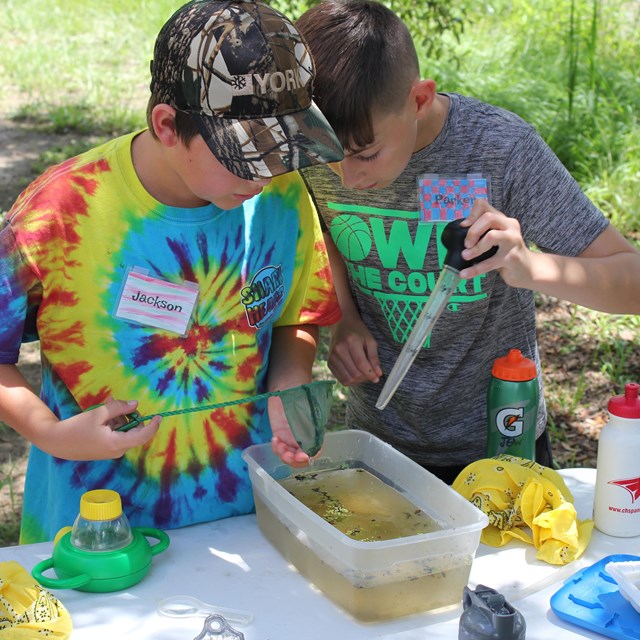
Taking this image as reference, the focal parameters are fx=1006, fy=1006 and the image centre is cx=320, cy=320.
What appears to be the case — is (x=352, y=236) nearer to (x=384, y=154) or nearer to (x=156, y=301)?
(x=384, y=154)

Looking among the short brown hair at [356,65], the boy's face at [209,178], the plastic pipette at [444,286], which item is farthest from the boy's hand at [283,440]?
the short brown hair at [356,65]

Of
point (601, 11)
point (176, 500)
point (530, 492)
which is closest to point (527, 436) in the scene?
point (530, 492)

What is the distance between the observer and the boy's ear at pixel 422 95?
187 centimetres

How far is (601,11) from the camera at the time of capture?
679cm

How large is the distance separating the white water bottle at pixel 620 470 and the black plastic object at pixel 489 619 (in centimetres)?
48

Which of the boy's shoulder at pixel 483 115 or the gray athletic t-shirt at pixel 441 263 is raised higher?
the boy's shoulder at pixel 483 115

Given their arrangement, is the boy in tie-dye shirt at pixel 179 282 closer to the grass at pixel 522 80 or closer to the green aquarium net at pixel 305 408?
the green aquarium net at pixel 305 408

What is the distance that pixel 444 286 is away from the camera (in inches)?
68.1

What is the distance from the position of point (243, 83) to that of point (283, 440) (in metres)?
0.63

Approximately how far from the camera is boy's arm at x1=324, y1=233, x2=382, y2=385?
206cm

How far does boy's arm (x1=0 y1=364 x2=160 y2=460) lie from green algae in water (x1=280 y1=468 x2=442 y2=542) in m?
0.33

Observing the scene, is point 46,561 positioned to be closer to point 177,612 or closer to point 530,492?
point 177,612

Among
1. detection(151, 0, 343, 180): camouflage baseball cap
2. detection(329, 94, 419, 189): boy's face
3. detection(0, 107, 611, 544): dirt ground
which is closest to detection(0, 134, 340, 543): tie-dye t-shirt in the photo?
detection(329, 94, 419, 189): boy's face

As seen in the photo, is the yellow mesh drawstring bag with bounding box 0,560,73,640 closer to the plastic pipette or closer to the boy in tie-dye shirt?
the boy in tie-dye shirt
